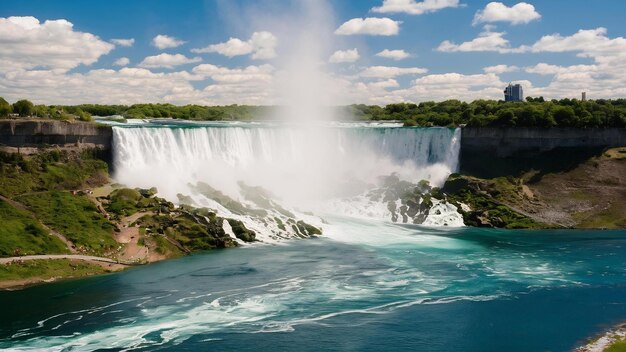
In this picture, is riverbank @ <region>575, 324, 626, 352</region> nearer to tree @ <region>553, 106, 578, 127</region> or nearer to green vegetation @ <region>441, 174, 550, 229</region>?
green vegetation @ <region>441, 174, 550, 229</region>

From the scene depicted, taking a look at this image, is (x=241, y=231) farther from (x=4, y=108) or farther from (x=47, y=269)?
(x=4, y=108)

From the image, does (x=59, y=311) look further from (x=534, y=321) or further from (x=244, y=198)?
(x=244, y=198)

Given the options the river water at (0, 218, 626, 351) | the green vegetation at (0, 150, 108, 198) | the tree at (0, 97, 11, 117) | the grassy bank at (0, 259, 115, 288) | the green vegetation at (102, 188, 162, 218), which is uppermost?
the tree at (0, 97, 11, 117)

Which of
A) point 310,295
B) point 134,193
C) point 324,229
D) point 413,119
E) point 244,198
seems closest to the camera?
point 310,295

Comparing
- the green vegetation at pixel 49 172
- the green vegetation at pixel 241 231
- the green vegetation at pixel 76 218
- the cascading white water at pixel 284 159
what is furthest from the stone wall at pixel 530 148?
the green vegetation at pixel 76 218

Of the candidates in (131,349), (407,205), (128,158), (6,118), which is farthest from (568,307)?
(6,118)

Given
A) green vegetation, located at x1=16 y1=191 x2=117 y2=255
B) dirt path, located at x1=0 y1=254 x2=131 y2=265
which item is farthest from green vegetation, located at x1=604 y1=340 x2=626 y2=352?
green vegetation, located at x1=16 y1=191 x2=117 y2=255
